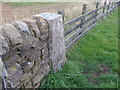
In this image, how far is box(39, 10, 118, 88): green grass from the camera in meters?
3.38

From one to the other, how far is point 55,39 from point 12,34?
1.24 m

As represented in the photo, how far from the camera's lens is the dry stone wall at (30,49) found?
2.31 metres

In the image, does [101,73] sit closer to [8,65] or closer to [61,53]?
[61,53]

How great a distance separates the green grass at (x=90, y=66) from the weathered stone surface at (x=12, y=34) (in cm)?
121

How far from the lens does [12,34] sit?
2314 mm

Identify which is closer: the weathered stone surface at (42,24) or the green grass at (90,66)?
the weathered stone surface at (42,24)

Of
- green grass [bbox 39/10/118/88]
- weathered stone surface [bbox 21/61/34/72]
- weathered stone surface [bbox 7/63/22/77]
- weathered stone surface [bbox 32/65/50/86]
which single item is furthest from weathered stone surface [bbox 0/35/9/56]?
green grass [bbox 39/10/118/88]

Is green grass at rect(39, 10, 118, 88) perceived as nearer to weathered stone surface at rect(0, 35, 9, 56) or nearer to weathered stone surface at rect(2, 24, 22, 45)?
weathered stone surface at rect(2, 24, 22, 45)

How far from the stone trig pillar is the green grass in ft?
0.72

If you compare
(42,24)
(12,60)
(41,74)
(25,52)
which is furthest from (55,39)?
(12,60)

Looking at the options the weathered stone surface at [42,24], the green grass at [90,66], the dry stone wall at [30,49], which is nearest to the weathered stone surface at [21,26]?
the dry stone wall at [30,49]

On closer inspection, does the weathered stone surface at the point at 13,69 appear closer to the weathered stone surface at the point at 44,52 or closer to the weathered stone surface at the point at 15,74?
the weathered stone surface at the point at 15,74

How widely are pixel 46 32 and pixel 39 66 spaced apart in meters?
0.66

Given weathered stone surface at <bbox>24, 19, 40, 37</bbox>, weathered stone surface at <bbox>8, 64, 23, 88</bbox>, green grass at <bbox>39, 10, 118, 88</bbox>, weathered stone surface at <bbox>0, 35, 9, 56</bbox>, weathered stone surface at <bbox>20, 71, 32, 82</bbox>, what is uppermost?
weathered stone surface at <bbox>24, 19, 40, 37</bbox>
